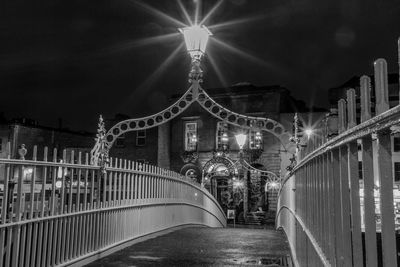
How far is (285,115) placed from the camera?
108ft

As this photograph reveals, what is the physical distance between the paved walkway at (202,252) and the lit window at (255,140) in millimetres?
23259

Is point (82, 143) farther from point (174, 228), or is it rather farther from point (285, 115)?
point (174, 228)

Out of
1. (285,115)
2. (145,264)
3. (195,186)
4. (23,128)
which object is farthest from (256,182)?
(145,264)

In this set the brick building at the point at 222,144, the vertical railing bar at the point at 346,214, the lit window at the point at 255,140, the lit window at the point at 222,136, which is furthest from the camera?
the lit window at the point at 222,136

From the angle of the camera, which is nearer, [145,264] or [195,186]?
[145,264]

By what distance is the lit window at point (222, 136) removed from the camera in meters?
34.6

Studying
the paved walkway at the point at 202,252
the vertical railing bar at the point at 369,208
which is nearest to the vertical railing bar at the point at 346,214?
the vertical railing bar at the point at 369,208

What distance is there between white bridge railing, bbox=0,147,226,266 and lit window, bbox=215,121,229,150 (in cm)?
2126

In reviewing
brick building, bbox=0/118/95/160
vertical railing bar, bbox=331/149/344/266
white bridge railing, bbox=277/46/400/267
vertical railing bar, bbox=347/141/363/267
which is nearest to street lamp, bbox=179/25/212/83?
white bridge railing, bbox=277/46/400/267

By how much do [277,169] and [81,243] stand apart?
27072 mm

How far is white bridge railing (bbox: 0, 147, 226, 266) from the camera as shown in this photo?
5.26m

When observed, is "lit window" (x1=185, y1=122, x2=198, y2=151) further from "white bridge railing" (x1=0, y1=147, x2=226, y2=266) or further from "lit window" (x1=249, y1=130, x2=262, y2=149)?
"white bridge railing" (x1=0, y1=147, x2=226, y2=266)

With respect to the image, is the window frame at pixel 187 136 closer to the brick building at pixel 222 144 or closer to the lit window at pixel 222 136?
the brick building at pixel 222 144

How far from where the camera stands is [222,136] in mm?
34938
